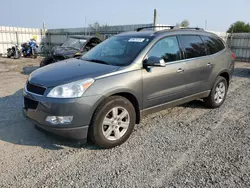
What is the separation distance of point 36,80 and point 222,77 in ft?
13.2

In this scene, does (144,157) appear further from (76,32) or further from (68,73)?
(76,32)

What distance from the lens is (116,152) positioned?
10.3 feet

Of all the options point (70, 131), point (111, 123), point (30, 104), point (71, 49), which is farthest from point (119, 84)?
point (71, 49)

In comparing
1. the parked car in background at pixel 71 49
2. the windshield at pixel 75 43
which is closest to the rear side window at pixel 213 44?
the parked car in background at pixel 71 49

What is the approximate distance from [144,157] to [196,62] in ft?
7.45

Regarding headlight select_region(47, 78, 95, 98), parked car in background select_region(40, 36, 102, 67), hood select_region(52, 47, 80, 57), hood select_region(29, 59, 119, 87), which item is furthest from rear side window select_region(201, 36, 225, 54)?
hood select_region(52, 47, 80, 57)

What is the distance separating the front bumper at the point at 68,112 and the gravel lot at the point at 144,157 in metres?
0.30

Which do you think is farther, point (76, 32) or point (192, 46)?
point (76, 32)

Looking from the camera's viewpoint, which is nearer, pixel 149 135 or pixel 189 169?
pixel 189 169

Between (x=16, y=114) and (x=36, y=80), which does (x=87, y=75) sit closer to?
(x=36, y=80)

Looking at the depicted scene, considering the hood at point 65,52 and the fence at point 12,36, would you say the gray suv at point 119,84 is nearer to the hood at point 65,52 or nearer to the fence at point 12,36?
the hood at point 65,52

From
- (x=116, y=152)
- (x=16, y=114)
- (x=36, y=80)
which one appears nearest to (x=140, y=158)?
(x=116, y=152)

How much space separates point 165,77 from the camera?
3707 mm

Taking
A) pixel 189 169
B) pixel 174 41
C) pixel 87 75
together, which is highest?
pixel 174 41
